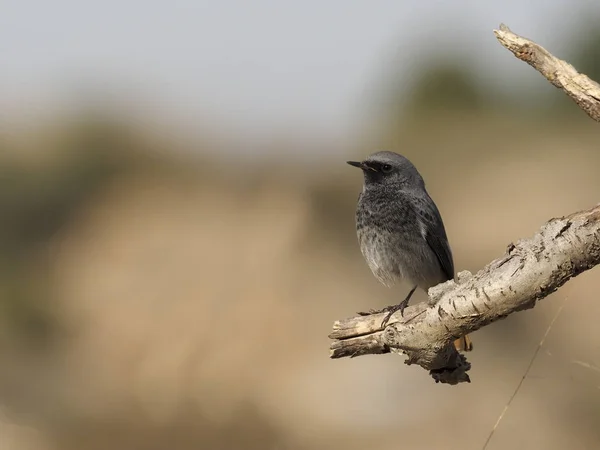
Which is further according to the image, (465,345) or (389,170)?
(389,170)

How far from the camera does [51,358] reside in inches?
604

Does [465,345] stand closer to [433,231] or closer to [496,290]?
[433,231]

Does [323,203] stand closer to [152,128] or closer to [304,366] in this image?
[304,366]

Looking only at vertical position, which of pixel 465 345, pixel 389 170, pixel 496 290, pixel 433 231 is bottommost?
pixel 465 345

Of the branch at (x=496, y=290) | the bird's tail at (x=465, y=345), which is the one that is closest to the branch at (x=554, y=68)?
the branch at (x=496, y=290)

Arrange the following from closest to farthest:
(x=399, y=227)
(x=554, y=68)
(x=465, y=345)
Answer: (x=554, y=68) → (x=465, y=345) → (x=399, y=227)

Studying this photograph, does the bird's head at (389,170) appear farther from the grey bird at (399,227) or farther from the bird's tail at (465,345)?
the bird's tail at (465,345)

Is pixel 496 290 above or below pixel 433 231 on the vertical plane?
below

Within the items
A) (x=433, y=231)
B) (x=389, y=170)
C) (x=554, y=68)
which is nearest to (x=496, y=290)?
(x=554, y=68)

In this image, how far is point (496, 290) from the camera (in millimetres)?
4938

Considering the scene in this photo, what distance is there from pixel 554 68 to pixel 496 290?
1244 millimetres

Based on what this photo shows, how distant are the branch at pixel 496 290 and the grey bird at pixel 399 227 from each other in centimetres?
164

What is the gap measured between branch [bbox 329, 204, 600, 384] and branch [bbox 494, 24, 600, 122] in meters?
0.66

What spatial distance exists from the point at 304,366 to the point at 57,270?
20.3 ft
